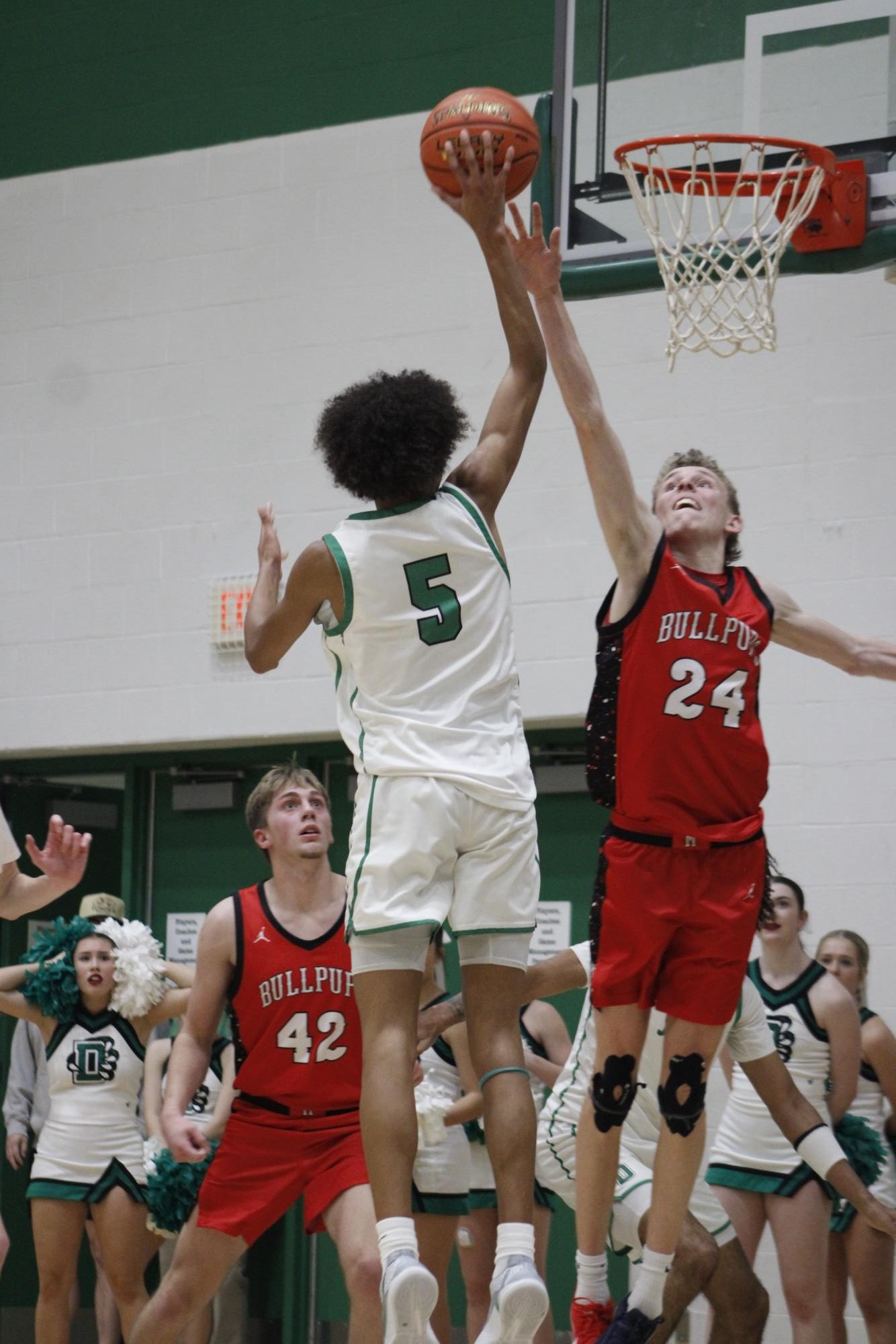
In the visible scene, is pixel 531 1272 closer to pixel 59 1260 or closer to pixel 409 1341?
pixel 409 1341

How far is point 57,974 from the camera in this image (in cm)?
836

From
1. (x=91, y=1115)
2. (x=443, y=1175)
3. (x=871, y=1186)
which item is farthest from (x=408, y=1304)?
(x=91, y=1115)

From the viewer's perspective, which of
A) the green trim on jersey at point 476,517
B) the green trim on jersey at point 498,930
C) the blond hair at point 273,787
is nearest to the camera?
the green trim on jersey at point 498,930

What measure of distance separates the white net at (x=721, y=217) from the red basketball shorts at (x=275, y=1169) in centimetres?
289

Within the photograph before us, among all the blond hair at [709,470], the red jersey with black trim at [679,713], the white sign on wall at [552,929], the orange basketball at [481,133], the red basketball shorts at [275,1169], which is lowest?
the red basketball shorts at [275,1169]

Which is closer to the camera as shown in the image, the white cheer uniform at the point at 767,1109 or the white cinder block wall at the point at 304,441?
the white cheer uniform at the point at 767,1109

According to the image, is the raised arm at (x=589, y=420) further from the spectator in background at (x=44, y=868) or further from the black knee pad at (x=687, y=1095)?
the spectator in background at (x=44, y=868)

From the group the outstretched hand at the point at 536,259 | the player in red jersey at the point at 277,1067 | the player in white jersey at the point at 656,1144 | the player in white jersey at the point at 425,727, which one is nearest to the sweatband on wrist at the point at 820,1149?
the player in white jersey at the point at 656,1144

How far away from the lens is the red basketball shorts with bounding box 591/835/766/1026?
15.8 ft

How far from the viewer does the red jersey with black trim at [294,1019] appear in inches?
231

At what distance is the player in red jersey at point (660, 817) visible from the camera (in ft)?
15.8

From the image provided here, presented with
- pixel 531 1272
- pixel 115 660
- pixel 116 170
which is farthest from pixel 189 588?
pixel 531 1272

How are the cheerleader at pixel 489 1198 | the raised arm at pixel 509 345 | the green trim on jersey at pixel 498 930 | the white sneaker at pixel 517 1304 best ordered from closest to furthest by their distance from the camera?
1. the white sneaker at pixel 517 1304
2. the green trim on jersey at pixel 498 930
3. the raised arm at pixel 509 345
4. the cheerleader at pixel 489 1198

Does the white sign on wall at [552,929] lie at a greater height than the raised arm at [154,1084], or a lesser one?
greater
